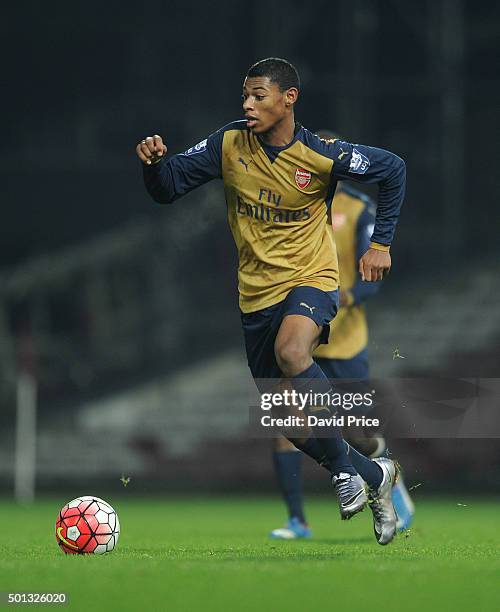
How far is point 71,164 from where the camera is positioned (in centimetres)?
1959

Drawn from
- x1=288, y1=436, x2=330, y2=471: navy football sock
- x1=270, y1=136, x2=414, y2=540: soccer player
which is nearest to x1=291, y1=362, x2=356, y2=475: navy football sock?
x1=288, y1=436, x2=330, y2=471: navy football sock

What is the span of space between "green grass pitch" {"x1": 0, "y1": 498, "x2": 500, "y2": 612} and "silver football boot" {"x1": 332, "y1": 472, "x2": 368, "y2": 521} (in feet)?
0.75

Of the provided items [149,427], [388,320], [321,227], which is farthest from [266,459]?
[321,227]

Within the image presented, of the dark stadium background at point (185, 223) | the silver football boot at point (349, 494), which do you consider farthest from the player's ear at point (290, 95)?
the dark stadium background at point (185, 223)

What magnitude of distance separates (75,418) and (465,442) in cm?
472

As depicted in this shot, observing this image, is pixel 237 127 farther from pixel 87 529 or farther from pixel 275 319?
pixel 87 529

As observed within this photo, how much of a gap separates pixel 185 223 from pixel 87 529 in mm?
11397

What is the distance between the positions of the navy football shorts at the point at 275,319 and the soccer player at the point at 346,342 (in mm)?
1640

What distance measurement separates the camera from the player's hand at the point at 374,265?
6781 mm

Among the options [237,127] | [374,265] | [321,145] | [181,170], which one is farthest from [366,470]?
[237,127]

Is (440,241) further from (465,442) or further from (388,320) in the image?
(465,442)

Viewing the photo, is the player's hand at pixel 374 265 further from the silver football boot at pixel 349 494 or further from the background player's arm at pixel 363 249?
the background player's arm at pixel 363 249

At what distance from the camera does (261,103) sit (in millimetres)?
6773

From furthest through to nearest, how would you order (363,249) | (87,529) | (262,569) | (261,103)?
(363,249) < (261,103) < (87,529) < (262,569)
